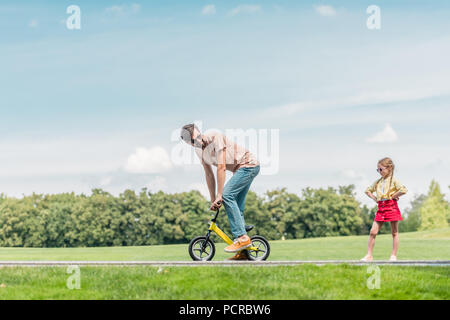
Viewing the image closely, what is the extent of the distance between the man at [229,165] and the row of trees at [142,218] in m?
28.3

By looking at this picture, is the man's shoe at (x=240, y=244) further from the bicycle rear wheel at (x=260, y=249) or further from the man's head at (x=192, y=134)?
the man's head at (x=192, y=134)

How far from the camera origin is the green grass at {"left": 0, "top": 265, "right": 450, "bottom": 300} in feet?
20.2

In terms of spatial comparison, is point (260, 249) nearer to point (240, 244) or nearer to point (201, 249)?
point (240, 244)

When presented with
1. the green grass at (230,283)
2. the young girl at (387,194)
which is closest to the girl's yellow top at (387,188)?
the young girl at (387,194)

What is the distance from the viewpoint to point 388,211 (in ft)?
29.3

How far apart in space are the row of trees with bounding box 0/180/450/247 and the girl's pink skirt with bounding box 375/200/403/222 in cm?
2789

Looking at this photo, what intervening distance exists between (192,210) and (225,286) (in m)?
33.8

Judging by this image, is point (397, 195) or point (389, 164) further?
point (389, 164)

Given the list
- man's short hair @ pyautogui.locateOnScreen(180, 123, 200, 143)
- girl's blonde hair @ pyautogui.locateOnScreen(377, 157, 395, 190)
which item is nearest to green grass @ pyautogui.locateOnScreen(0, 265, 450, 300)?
girl's blonde hair @ pyautogui.locateOnScreen(377, 157, 395, 190)

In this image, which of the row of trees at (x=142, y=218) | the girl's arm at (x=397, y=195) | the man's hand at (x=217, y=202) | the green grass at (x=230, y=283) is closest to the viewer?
the green grass at (x=230, y=283)

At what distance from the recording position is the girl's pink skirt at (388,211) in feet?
29.1

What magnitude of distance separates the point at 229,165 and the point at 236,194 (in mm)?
505

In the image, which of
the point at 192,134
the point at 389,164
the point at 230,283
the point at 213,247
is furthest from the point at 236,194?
the point at 389,164
